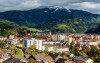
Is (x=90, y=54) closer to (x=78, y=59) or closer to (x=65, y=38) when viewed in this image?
(x=78, y=59)

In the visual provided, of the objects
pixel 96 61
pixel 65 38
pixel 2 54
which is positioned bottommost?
pixel 65 38

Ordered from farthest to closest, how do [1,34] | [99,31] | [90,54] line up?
[99,31] < [1,34] < [90,54]

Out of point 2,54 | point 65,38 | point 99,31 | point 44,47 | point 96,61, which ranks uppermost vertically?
point 2,54

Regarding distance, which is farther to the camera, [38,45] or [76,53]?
[38,45]

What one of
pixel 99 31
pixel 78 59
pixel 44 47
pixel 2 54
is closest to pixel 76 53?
pixel 78 59

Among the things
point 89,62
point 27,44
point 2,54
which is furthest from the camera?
point 27,44

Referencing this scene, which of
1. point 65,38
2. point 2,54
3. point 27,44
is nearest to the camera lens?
point 2,54

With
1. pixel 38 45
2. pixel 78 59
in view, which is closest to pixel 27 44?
pixel 38 45

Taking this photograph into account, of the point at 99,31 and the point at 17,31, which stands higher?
the point at 17,31

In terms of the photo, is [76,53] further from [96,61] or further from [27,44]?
[27,44]
